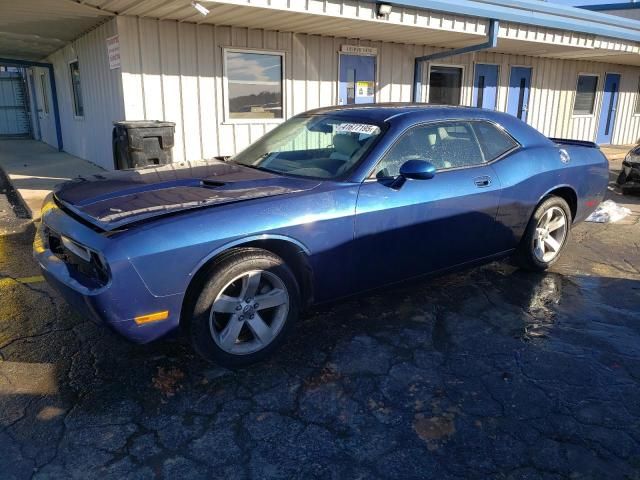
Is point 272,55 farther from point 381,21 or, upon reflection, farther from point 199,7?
point 199,7

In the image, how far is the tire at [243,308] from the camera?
282 cm

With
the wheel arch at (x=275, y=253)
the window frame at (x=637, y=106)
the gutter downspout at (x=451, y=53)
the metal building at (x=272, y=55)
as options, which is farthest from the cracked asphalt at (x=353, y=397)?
the window frame at (x=637, y=106)

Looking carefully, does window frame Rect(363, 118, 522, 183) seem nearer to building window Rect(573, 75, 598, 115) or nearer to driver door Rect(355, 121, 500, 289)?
driver door Rect(355, 121, 500, 289)

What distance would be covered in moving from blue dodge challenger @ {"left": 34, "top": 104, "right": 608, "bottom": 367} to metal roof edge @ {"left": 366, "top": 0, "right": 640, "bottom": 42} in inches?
177

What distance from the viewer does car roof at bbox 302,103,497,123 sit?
150 inches

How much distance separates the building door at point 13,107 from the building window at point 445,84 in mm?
16334

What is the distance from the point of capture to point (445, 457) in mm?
2346

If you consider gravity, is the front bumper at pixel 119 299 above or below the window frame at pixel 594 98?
below

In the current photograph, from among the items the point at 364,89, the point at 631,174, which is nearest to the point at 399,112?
the point at 631,174

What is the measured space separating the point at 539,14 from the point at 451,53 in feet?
6.17

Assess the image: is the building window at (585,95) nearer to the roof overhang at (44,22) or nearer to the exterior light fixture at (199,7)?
the exterior light fixture at (199,7)

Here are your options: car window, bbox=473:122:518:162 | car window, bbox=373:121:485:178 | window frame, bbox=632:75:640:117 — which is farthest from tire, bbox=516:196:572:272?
window frame, bbox=632:75:640:117

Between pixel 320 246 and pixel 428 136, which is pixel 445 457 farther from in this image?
pixel 428 136

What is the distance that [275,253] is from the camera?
311 centimetres
